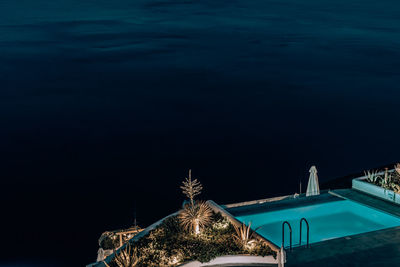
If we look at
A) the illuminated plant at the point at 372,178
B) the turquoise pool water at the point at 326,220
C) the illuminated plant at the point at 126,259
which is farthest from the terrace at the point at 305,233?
the illuminated plant at the point at 372,178

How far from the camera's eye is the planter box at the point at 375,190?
13023mm

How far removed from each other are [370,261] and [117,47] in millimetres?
80224

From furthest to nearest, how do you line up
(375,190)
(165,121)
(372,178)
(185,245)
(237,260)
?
(165,121) < (372,178) < (375,190) < (185,245) < (237,260)

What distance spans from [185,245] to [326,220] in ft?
16.3

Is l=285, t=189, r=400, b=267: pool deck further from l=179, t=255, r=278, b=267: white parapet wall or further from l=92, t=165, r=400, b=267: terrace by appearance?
l=179, t=255, r=278, b=267: white parapet wall

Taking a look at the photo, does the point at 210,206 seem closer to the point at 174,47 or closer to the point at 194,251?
the point at 194,251

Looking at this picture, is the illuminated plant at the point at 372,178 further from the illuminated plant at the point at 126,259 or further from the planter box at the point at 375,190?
the illuminated plant at the point at 126,259

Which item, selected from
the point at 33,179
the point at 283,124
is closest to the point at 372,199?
the point at 33,179

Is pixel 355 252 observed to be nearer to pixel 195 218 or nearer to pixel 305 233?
pixel 305 233

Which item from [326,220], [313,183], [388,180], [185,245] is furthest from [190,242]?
[388,180]

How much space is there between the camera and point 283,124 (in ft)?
131

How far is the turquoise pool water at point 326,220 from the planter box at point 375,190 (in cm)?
86

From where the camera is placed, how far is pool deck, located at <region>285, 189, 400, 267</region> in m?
9.17

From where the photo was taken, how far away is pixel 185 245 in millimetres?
10172
